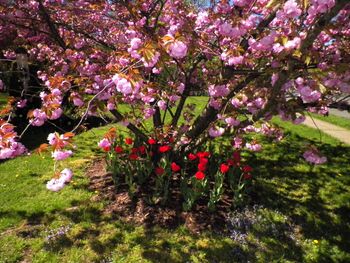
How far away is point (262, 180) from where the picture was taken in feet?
19.2

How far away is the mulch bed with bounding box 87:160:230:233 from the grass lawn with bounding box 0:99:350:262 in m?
0.12

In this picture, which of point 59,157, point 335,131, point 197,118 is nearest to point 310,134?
point 335,131

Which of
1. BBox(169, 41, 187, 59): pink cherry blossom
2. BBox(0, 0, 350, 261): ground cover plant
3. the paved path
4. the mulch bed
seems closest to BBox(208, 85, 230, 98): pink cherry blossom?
BBox(0, 0, 350, 261): ground cover plant

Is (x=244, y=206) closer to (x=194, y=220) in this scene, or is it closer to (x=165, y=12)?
(x=194, y=220)

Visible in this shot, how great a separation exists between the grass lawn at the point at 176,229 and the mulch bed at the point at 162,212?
123 mm

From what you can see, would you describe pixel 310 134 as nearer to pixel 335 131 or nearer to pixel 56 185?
pixel 335 131

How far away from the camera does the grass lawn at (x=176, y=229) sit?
4.04 metres

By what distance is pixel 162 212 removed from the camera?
15.5 feet

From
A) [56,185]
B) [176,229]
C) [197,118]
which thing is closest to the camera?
[56,185]

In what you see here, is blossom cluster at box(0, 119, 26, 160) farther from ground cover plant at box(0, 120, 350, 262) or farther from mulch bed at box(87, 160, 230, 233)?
mulch bed at box(87, 160, 230, 233)

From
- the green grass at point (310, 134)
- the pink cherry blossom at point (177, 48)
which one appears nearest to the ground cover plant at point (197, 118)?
the pink cherry blossom at point (177, 48)

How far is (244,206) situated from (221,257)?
1162 millimetres

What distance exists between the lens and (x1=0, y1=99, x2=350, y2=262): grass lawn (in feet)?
13.2

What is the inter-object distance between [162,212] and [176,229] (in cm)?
39
